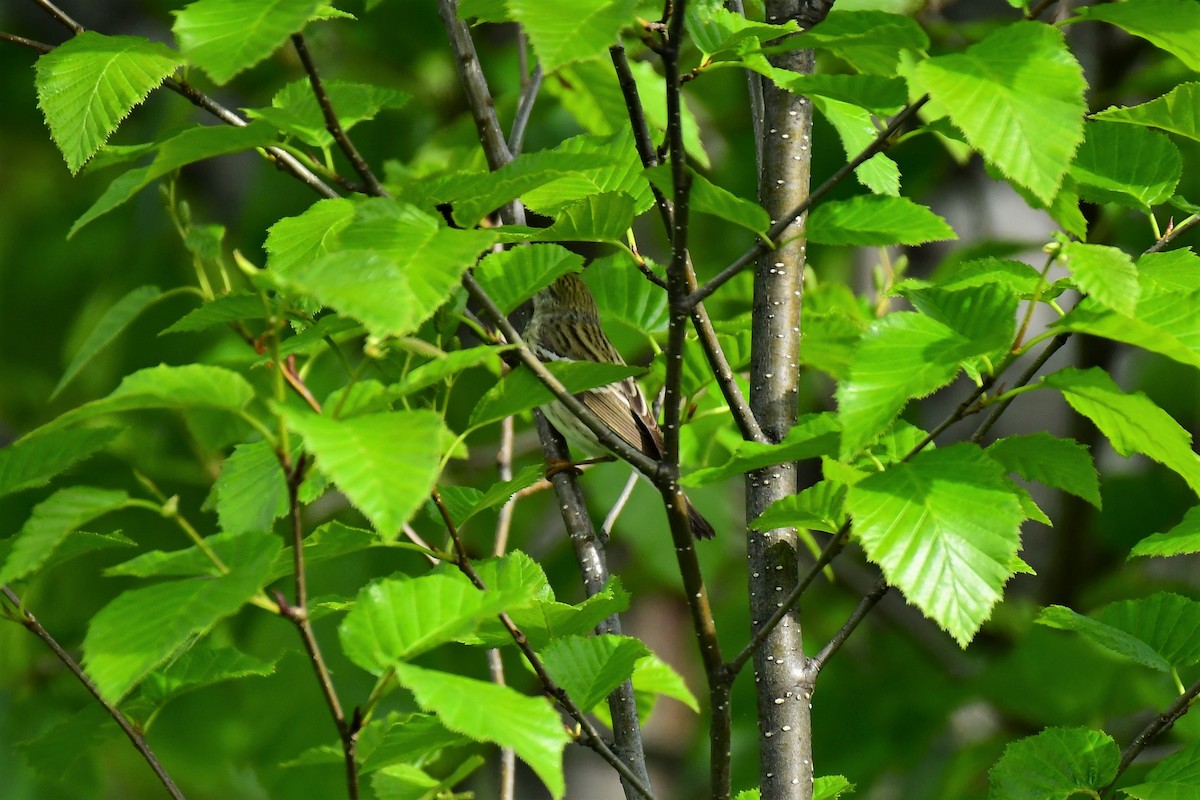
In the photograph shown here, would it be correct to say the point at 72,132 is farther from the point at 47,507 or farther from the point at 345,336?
the point at 47,507

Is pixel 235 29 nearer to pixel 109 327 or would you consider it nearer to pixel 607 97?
pixel 109 327

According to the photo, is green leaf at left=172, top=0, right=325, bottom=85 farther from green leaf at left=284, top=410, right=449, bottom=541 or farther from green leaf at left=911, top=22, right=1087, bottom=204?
green leaf at left=911, top=22, right=1087, bottom=204

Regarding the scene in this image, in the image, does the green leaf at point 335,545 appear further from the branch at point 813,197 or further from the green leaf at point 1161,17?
the green leaf at point 1161,17

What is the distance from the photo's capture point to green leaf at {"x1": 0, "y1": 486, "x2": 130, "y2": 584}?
104 centimetres

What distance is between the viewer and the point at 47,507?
109 centimetres

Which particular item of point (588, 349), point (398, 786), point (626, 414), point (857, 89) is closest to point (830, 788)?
point (398, 786)

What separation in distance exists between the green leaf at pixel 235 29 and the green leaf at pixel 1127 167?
3.10 ft

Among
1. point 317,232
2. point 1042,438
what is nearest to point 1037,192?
point 1042,438

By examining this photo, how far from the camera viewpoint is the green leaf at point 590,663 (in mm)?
1446

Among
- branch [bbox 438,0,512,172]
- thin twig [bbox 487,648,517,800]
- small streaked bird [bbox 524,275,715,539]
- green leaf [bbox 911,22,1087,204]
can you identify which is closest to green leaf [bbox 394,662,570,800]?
green leaf [bbox 911,22,1087,204]

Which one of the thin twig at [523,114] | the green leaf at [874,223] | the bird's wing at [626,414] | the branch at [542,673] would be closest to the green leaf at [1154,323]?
the green leaf at [874,223]

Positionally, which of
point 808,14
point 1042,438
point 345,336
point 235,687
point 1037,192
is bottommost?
point 235,687

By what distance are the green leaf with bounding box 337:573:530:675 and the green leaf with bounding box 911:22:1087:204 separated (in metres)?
0.58

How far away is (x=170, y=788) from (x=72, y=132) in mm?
808
